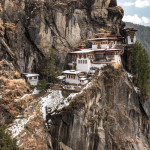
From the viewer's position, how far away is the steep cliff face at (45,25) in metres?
36.0

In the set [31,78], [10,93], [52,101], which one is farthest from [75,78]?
[10,93]

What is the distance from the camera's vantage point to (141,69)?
39031 mm

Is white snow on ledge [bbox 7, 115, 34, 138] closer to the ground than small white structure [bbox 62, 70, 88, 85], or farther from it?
closer to the ground

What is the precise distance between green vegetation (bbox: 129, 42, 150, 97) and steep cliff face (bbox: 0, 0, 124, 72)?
12.8 metres

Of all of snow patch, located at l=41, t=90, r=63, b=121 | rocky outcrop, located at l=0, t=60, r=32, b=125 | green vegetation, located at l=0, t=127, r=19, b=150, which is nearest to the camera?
green vegetation, located at l=0, t=127, r=19, b=150

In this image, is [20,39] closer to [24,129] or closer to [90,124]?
[24,129]

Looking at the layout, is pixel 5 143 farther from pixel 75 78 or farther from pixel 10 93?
pixel 75 78

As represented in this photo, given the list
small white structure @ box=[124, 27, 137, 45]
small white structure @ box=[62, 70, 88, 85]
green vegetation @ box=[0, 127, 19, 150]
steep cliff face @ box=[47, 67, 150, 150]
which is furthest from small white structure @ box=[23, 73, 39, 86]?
small white structure @ box=[124, 27, 137, 45]

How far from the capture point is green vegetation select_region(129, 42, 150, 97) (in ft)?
124

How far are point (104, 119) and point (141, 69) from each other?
17.5 meters

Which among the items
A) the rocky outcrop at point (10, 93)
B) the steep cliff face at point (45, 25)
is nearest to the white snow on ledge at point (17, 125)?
the rocky outcrop at point (10, 93)

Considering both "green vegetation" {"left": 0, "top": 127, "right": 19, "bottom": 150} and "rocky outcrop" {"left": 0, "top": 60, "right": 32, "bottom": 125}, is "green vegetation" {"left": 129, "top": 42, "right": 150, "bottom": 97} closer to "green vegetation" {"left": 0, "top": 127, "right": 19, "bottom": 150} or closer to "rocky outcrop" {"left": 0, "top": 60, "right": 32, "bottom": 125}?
"rocky outcrop" {"left": 0, "top": 60, "right": 32, "bottom": 125}

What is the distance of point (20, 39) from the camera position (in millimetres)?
36781

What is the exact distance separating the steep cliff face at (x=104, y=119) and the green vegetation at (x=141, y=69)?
2666 mm
